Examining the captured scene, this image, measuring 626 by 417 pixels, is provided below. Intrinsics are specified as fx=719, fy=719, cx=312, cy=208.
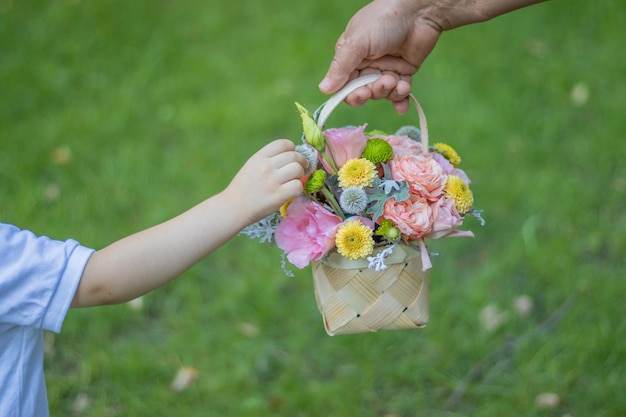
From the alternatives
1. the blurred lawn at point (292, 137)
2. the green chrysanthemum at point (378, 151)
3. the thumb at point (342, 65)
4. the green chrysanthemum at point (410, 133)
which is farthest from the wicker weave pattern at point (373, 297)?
the blurred lawn at point (292, 137)

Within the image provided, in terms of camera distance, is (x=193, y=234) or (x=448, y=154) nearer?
(x=193, y=234)

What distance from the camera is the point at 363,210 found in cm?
139

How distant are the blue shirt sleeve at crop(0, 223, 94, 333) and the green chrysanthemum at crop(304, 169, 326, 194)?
429mm

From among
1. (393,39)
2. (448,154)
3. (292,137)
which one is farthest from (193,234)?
(292,137)

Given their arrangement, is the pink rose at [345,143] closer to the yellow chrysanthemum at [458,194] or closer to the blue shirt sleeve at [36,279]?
the yellow chrysanthemum at [458,194]

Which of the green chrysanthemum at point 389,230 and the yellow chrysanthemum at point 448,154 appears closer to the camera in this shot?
the green chrysanthemum at point 389,230

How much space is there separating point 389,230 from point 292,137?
1.92m

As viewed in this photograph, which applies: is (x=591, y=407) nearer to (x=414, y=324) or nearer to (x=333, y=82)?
(x=414, y=324)

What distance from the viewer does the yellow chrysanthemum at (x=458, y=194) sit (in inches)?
55.8

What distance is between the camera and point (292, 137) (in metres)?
3.24

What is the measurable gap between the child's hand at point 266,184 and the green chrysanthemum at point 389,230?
0.60 feet

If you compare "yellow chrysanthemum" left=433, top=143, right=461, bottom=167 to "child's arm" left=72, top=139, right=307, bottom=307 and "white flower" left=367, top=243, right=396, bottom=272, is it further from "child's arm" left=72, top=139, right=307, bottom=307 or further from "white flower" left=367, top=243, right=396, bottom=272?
"child's arm" left=72, top=139, right=307, bottom=307

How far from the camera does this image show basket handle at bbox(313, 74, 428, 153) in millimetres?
1454

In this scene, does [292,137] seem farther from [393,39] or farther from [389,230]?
[389,230]
